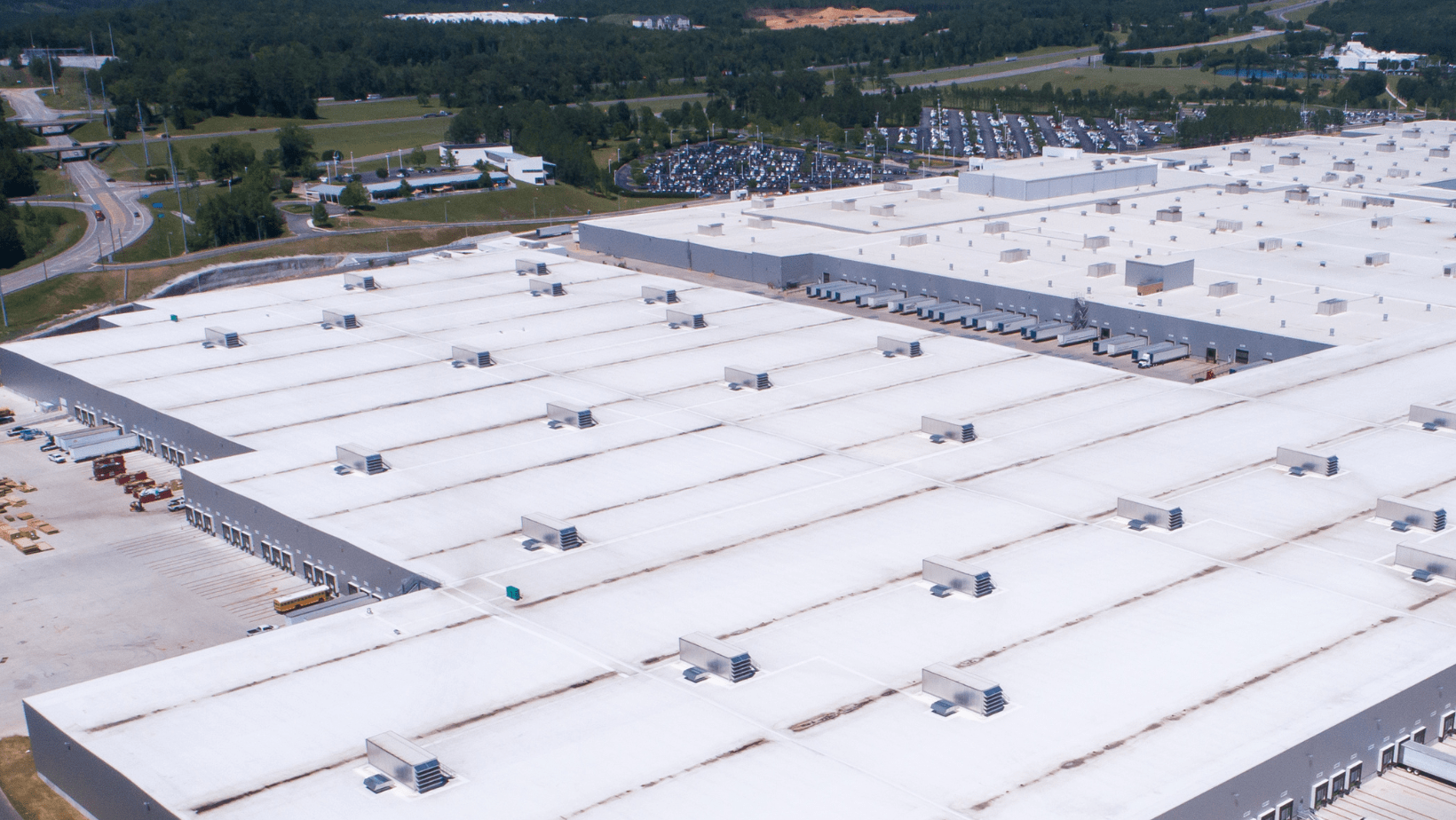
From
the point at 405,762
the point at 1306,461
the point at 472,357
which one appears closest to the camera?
the point at 405,762

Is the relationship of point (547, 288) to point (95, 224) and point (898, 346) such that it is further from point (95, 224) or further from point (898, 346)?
point (95, 224)

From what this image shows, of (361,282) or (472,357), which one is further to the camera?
(361,282)

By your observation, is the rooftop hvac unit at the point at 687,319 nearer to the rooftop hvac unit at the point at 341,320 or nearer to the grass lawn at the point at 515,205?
the rooftop hvac unit at the point at 341,320

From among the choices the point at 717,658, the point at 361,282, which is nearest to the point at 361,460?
the point at 717,658

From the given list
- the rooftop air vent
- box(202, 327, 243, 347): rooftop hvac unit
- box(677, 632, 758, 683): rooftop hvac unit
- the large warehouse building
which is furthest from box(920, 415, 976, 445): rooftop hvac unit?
box(202, 327, 243, 347): rooftop hvac unit

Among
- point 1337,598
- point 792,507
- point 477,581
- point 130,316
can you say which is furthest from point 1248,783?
point 130,316

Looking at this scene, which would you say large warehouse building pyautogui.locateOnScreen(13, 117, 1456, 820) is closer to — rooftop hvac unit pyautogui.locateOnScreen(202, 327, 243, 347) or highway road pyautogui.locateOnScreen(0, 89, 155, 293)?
rooftop hvac unit pyautogui.locateOnScreen(202, 327, 243, 347)

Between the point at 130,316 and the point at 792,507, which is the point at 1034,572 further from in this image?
the point at 130,316
